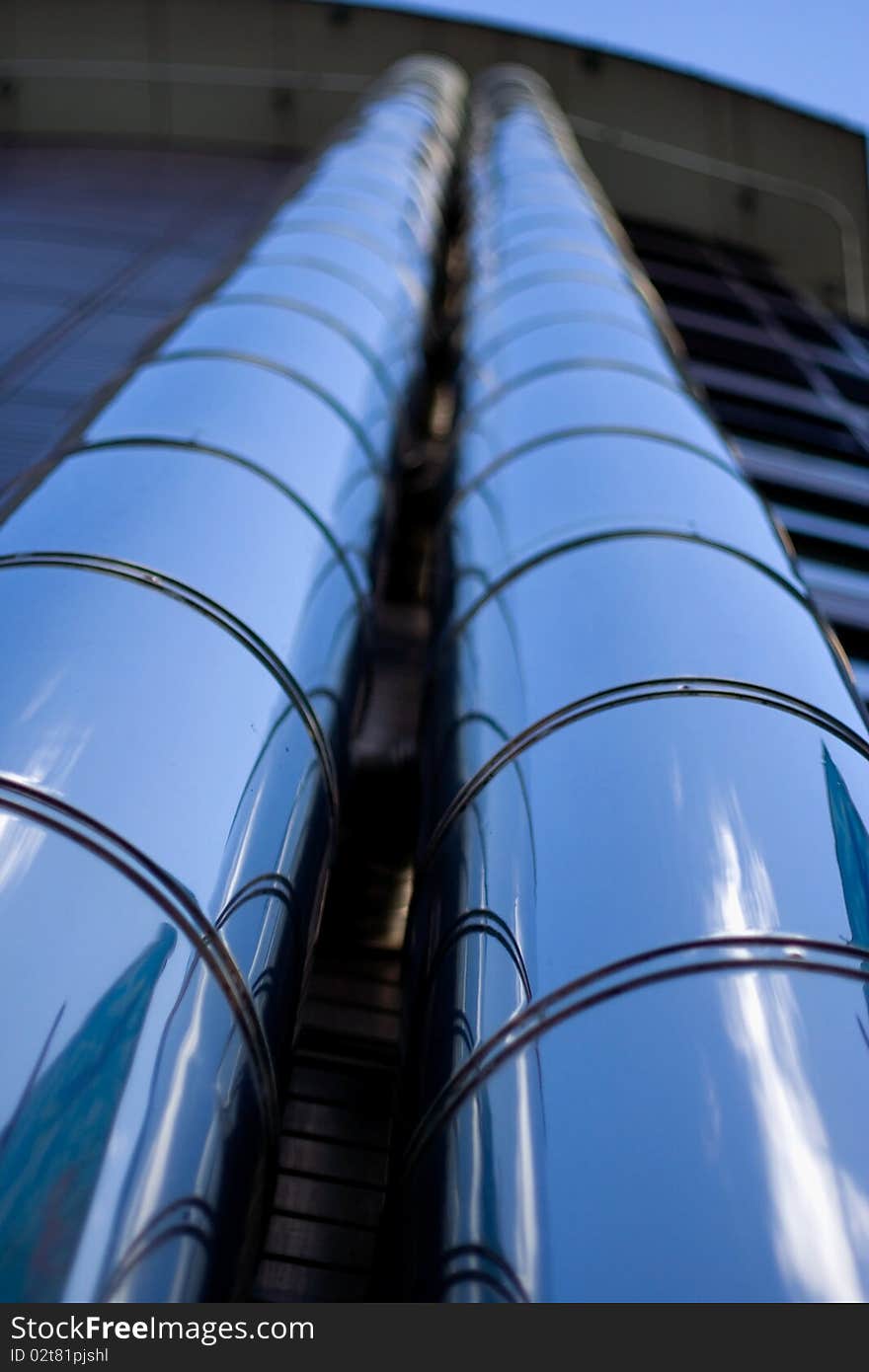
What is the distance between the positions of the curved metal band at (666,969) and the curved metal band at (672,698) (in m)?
0.62

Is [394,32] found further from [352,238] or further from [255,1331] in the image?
[255,1331]

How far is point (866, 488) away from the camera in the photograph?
8.05m

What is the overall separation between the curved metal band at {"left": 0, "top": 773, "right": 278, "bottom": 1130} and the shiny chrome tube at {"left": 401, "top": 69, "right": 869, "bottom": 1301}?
0.39m

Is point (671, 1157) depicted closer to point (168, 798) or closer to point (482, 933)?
point (482, 933)

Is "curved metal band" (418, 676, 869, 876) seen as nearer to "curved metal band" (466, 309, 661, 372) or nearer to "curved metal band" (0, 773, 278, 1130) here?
"curved metal band" (0, 773, 278, 1130)

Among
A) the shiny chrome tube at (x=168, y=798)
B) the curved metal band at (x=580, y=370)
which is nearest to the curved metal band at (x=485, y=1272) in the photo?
→ the shiny chrome tube at (x=168, y=798)

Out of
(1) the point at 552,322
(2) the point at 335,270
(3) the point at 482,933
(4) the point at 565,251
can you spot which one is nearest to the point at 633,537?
(3) the point at 482,933

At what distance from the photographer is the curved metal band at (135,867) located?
6.20 feet

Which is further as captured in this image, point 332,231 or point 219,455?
point 332,231

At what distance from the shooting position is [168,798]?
6.71ft

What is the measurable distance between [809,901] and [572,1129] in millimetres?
525

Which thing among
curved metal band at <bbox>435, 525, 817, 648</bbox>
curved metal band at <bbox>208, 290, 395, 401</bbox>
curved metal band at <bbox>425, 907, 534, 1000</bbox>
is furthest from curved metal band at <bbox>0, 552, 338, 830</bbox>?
curved metal band at <bbox>208, 290, 395, 401</bbox>

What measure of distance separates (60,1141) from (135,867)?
1.45 ft

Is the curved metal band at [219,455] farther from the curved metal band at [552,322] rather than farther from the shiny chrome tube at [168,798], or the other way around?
the curved metal band at [552,322]
